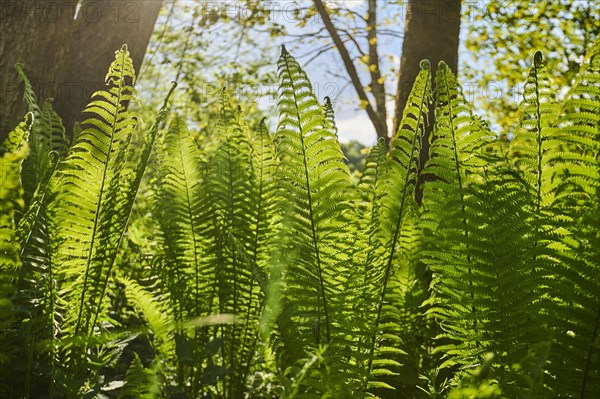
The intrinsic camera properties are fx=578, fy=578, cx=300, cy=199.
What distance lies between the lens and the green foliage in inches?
39.9

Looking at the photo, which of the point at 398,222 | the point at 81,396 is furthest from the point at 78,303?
the point at 398,222

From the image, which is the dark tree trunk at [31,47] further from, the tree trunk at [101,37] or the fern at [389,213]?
the fern at [389,213]

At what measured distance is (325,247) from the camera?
52.1 inches

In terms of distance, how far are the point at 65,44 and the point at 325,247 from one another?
2.86 metres

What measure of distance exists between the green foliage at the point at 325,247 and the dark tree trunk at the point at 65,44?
1616mm

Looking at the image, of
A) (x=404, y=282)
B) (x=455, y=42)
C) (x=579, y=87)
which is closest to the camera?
(x=579, y=87)

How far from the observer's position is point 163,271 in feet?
5.96

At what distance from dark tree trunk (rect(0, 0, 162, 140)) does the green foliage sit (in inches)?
63.6

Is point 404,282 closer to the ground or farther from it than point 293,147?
closer to the ground

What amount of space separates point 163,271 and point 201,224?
217 millimetres

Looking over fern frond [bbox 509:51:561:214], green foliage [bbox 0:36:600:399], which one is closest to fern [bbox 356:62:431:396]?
green foliage [bbox 0:36:600:399]

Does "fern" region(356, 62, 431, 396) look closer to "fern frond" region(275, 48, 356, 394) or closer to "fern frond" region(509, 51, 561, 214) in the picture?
"fern frond" region(275, 48, 356, 394)

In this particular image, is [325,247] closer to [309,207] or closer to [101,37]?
[309,207]

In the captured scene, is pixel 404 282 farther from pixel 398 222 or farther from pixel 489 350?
pixel 489 350
